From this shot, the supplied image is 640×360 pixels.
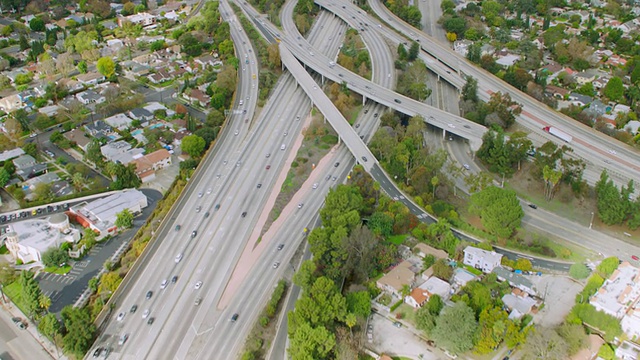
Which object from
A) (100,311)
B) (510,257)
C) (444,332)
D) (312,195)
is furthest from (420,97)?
(100,311)

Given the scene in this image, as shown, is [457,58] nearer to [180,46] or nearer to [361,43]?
[361,43]

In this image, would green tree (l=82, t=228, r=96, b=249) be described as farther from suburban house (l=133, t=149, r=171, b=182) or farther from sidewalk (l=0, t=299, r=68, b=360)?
suburban house (l=133, t=149, r=171, b=182)

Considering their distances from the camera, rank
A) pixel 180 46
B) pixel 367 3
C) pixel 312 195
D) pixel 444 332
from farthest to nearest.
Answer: pixel 367 3 < pixel 180 46 < pixel 312 195 < pixel 444 332

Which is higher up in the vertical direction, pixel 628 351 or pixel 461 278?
pixel 628 351

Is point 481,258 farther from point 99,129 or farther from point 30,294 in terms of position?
point 99,129

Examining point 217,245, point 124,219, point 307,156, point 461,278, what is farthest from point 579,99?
point 124,219

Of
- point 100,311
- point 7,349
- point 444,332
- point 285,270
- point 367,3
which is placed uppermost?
point 367,3

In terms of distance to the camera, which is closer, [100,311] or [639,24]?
[100,311]
